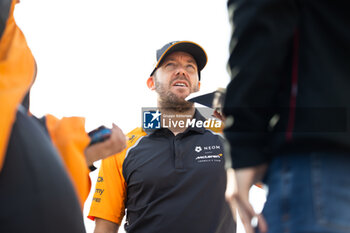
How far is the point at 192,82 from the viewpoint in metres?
2.93

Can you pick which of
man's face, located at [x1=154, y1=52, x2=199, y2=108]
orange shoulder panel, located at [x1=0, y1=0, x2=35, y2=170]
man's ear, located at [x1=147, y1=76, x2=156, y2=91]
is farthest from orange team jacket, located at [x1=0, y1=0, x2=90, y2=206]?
man's ear, located at [x1=147, y1=76, x2=156, y2=91]

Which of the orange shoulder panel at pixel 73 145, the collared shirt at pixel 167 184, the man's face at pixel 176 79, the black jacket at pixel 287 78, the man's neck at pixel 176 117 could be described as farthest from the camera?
the man's face at pixel 176 79

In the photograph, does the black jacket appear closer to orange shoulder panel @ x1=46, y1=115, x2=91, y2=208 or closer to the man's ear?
orange shoulder panel @ x1=46, y1=115, x2=91, y2=208

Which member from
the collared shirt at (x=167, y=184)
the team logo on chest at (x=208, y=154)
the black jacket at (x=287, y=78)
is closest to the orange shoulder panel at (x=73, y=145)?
the black jacket at (x=287, y=78)

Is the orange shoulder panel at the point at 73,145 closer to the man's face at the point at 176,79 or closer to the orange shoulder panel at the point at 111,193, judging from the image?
the orange shoulder panel at the point at 111,193

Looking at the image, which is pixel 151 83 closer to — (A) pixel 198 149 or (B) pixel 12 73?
(A) pixel 198 149

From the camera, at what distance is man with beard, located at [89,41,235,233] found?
2279 millimetres

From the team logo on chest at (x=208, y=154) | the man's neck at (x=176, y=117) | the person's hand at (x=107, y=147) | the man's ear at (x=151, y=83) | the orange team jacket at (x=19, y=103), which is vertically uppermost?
the orange team jacket at (x=19, y=103)

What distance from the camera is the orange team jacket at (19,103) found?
86cm

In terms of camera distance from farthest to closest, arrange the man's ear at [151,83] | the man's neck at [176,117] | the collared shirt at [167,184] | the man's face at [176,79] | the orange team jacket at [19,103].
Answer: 1. the man's ear at [151,83]
2. the man's face at [176,79]
3. the man's neck at [176,117]
4. the collared shirt at [167,184]
5. the orange team jacket at [19,103]

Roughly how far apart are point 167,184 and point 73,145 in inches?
54.8

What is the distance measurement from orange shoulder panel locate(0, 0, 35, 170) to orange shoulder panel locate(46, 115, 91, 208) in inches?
6.0

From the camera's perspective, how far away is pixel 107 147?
1.17 meters

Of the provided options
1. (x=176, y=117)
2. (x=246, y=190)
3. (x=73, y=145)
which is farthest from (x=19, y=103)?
(x=176, y=117)
